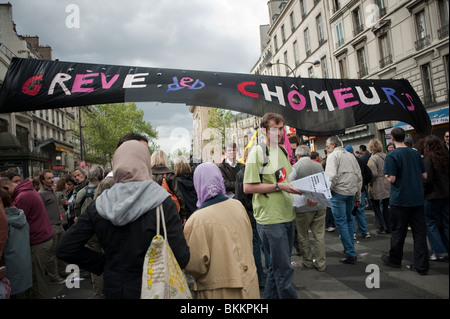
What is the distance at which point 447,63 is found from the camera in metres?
1.15

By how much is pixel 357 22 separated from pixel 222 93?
20031 millimetres

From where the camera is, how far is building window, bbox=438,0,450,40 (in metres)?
1.28

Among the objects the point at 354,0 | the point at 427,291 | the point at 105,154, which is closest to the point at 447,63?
the point at 427,291

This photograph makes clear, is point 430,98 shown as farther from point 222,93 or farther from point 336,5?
point 336,5

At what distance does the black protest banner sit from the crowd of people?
0.58 metres

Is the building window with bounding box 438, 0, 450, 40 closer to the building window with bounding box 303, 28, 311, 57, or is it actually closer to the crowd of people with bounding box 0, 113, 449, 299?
the crowd of people with bounding box 0, 113, 449, 299

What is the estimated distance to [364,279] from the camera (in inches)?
107

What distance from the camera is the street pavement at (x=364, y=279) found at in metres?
1.39

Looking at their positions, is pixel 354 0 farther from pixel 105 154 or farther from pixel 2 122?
pixel 105 154

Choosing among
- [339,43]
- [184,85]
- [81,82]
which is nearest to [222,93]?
[184,85]

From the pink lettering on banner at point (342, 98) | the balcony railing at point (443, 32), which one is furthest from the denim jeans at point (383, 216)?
the balcony railing at point (443, 32)

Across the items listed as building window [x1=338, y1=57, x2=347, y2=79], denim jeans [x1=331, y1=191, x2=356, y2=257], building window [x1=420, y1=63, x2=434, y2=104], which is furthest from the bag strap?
building window [x1=338, y1=57, x2=347, y2=79]

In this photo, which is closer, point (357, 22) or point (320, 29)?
point (357, 22)
